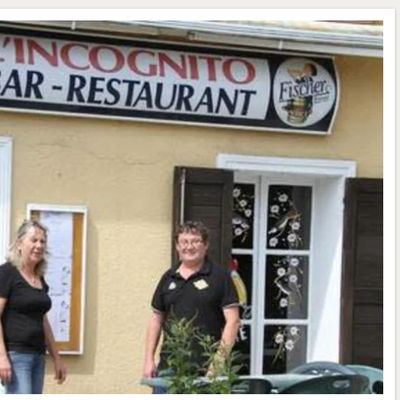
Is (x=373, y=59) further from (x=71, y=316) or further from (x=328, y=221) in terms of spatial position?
(x=71, y=316)

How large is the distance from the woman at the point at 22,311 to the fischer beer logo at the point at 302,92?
9.58ft

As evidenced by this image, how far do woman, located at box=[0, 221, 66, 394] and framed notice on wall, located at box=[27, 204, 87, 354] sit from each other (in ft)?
5.02

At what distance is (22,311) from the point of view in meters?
7.46

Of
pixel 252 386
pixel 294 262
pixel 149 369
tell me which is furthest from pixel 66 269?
pixel 252 386

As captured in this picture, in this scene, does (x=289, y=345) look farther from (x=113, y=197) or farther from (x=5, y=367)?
(x=5, y=367)

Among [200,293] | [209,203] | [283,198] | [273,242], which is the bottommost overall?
[200,293]

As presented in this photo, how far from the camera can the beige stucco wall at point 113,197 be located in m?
9.12

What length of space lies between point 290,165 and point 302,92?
0.59m

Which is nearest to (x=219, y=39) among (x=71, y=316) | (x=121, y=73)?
(x=121, y=73)

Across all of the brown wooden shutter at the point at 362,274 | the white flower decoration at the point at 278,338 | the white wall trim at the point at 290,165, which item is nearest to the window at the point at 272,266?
the white flower decoration at the point at 278,338

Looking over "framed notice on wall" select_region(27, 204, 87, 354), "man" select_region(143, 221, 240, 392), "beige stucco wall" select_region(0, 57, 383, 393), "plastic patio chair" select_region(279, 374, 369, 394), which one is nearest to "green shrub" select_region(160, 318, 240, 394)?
"plastic patio chair" select_region(279, 374, 369, 394)

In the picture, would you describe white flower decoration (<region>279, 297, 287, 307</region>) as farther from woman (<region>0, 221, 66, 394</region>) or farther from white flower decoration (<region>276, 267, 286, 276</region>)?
woman (<region>0, 221, 66, 394</region>)

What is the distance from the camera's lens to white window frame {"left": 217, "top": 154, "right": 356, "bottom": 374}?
9844 millimetres
